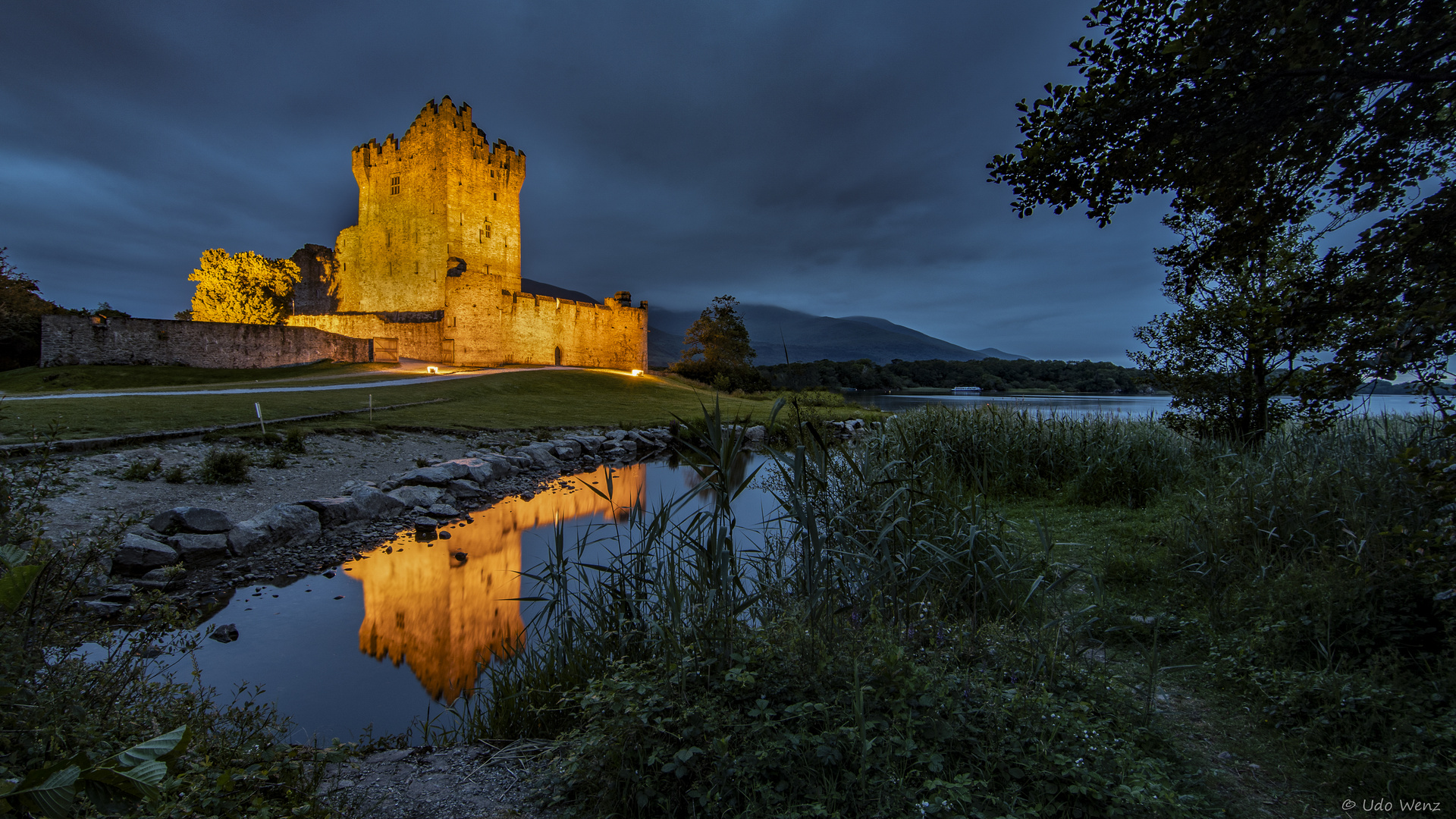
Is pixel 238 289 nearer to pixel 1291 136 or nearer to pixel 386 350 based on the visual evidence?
pixel 386 350

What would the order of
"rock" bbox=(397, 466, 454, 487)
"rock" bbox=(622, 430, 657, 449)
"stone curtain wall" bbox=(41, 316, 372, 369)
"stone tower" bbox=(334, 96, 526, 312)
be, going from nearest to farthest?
"rock" bbox=(397, 466, 454, 487) → "rock" bbox=(622, 430, 657, 449) → "stone curtain wall" bbox=(41, 316, 372, 369) → "stone tower" bbox=(334, 96, 526, 312)

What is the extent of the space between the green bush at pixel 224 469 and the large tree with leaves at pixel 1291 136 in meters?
9.97

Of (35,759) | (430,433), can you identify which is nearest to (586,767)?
(35,759)

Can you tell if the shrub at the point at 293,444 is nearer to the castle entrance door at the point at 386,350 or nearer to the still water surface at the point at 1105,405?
the still water surface at the point at 1105,405

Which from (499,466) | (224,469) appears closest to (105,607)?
(224,469)

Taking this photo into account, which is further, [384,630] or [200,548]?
[200,548]

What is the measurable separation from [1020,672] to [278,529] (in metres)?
7.34

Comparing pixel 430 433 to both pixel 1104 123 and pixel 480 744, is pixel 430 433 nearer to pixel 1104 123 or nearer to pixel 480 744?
pixel 480 744

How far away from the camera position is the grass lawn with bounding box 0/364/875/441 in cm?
975

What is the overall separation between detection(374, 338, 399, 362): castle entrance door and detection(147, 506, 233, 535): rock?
30.2 meters

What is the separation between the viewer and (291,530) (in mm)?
6406

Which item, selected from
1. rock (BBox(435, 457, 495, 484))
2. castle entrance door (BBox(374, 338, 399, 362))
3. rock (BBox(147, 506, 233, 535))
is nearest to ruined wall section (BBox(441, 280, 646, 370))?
castle entrance door (BBox(374, 338, 399, 362))

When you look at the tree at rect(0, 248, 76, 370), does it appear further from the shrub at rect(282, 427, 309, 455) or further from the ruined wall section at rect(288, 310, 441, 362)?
the shrub at rect(282, 427, 309, 455)

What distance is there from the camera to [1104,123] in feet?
12.3
